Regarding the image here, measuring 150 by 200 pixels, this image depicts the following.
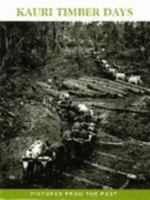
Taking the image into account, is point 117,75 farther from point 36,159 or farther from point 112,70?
point 36,159

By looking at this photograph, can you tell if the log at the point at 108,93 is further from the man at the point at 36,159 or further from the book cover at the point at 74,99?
the man at the point at 36,159

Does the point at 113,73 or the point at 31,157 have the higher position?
the point at 113,73

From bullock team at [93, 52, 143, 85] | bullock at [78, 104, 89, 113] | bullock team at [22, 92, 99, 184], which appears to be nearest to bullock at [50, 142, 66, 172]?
bullock team at [22, 92, 99, 184]

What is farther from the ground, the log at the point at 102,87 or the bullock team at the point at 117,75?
the bullock team at the point at 117,75

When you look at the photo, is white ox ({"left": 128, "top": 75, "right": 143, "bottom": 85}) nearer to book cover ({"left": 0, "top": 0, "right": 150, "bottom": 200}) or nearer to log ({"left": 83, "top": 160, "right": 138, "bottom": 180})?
book cover ({"left": 0, "top": 0, "right": 150, "bottom": 200})

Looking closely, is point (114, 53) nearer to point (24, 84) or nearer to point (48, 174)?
point (24, 84)

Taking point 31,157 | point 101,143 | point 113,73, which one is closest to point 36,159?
point 31,157

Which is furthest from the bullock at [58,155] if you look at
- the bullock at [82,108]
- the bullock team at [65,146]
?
the bullock at [82,108]
